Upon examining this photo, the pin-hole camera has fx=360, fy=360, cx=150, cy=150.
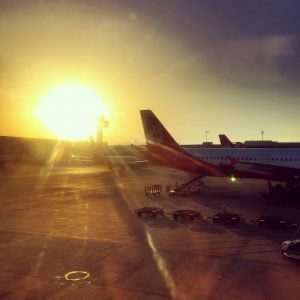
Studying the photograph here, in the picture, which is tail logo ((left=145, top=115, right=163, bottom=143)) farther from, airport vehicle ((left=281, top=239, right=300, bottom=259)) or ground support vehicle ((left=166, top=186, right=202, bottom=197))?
airport vehicle ((left=281, top=239, right=300, bottom=259))

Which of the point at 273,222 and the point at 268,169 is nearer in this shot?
the point at 273,222

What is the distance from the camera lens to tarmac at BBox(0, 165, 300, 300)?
48.8 feet

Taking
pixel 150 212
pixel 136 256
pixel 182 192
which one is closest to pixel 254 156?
pixel 182 192

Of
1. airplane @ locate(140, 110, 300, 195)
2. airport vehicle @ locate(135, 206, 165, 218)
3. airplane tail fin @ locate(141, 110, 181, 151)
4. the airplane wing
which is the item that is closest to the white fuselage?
airplane @ locate(140, 110, 300, 195)

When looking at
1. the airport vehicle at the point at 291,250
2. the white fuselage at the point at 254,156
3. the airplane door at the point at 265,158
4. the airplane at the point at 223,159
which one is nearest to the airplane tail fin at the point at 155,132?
the airplane at the point at 223,159

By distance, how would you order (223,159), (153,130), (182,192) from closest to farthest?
(182,192) < (223,159) < (153,130)

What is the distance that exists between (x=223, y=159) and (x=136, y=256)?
30.1m

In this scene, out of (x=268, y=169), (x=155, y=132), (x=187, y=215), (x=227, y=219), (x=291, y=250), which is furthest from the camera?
(x=155, y=132)

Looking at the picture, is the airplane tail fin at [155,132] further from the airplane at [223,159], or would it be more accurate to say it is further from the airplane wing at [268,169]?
the airplane wing at [268,169]

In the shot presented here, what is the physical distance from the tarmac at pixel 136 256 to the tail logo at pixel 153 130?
15.0m

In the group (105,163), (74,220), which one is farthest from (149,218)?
(105,163)

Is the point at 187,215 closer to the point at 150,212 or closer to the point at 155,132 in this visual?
the point at 150,212

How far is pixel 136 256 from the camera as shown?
19.3 m

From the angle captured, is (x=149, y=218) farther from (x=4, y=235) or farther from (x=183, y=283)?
(x=183, y=283)
